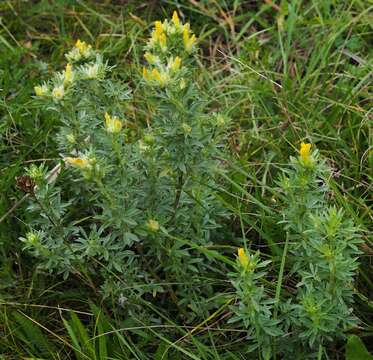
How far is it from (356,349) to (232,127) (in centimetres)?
115

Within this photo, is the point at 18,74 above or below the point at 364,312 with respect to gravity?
above

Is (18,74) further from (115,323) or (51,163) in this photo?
(115,323)

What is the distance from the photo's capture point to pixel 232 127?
2793mm

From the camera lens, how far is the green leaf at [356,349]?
1897 millimetres

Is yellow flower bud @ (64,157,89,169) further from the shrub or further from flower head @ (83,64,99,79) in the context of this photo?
flower head @ (83,64,99,79)

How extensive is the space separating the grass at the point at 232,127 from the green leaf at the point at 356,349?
10cm

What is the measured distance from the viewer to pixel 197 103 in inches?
73.7

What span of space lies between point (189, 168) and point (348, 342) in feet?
2.10

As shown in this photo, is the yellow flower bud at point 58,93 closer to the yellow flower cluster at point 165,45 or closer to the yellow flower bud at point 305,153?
the yellow flower cluster at point 165,45

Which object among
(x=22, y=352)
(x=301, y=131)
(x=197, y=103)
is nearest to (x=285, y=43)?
(x=301, y=131)

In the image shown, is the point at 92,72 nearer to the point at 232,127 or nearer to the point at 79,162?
the point at 79,162

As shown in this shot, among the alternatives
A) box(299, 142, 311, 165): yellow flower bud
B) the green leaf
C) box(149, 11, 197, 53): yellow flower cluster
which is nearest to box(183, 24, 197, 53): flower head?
box(149, 11, 197, 53): yellow flower cluster

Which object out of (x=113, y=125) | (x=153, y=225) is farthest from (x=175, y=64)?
(x=153, y=225)

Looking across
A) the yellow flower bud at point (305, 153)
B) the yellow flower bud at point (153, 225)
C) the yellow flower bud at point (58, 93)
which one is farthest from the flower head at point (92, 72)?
the yellow flower bud at point (305, 153)
